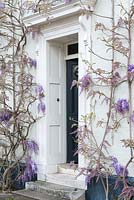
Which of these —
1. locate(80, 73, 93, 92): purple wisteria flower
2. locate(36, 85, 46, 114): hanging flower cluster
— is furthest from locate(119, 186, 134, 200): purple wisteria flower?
locate(36, 85, 46, 114): hanging flower cluster

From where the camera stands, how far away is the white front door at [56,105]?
8.70 m

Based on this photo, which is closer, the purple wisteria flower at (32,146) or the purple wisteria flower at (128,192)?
the purple wisteria flower at (128,192)

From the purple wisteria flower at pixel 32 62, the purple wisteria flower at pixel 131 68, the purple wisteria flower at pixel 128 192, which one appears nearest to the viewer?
the purple wisteria flower at pixel 128 192

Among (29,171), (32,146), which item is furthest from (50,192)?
(32,146)

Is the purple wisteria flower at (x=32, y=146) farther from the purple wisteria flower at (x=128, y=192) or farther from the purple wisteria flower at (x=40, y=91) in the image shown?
the purple wisteria flower at (x=128, y=192)

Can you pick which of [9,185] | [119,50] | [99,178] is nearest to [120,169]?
[99,178]

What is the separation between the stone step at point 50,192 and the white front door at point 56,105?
642 millimetres

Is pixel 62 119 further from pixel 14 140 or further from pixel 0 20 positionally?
pixel 0 20

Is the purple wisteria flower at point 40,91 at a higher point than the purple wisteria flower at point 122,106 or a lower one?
higher

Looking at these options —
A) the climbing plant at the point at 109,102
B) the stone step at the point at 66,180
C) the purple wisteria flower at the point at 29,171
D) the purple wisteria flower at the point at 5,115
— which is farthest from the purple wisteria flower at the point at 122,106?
the purple wisteria flower at the point at 5,115

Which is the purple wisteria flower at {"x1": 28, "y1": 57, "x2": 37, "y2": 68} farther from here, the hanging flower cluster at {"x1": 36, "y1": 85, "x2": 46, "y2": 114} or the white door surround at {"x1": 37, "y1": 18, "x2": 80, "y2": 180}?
→ the hanging flower cluster at {"x1": 36, "y1": 85, "x2": 46, "y2": 114}

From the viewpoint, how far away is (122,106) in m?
6.70

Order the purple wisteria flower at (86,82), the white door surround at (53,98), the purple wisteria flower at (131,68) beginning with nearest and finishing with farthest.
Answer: the purple wisteria flower at (131,68)
the purple wisteria flower at (86,82)
the white door surround at (53,98)

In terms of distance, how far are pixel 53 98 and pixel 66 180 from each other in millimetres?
1916
